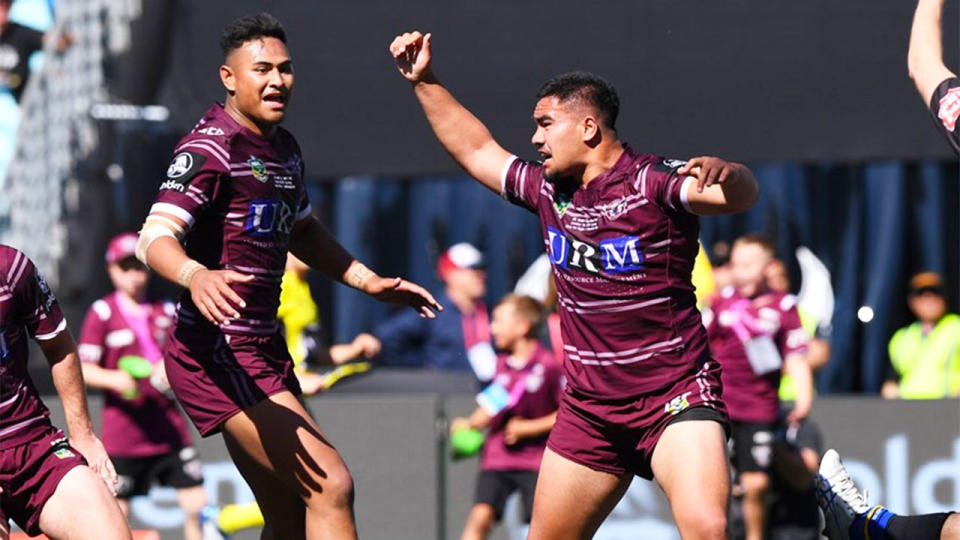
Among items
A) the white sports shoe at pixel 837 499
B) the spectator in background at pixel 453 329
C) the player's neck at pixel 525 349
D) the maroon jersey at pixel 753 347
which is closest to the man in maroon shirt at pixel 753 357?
the maroon jersey at pixel 753 347

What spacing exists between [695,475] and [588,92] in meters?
1.46

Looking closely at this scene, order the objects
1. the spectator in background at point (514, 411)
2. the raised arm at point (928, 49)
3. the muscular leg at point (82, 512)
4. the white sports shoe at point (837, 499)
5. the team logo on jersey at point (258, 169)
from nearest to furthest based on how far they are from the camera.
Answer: the raised arm at point (928, 49) < the muscular leg at point (82, 512) < the team logo on jersey at point (258, 169) < the white sports shoe at point (837, 499) < the spectator in background at point (514, 411)

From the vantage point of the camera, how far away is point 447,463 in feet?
32.8

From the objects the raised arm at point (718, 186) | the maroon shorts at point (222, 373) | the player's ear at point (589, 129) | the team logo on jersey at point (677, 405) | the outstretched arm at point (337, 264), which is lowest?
the team logo on jersey at point (677, 405)

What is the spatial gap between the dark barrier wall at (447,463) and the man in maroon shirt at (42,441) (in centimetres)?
389

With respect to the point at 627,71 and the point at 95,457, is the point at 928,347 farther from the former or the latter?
the point at 95,457

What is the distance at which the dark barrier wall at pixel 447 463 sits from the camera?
32.2 ft

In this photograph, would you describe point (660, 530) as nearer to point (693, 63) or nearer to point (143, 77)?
point (693, 63)

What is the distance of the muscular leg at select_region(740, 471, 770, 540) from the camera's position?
9.72m

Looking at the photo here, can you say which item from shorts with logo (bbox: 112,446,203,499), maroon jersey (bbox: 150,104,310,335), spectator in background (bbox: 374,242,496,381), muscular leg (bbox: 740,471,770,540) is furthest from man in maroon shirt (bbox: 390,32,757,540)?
shorts with logo (bbox: 112,446,203,499)

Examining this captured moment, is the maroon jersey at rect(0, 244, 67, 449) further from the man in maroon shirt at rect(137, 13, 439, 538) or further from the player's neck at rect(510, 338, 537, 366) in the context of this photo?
the player's neck at rect(510, 338, 537, 366)

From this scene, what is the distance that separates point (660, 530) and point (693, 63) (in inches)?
111

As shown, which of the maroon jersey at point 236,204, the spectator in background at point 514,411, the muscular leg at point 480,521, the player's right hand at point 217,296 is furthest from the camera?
the muscular leg at point 480,521

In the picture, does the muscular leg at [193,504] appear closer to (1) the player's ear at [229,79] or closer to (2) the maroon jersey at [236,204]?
(2) the maroon jersey at [236,204]
